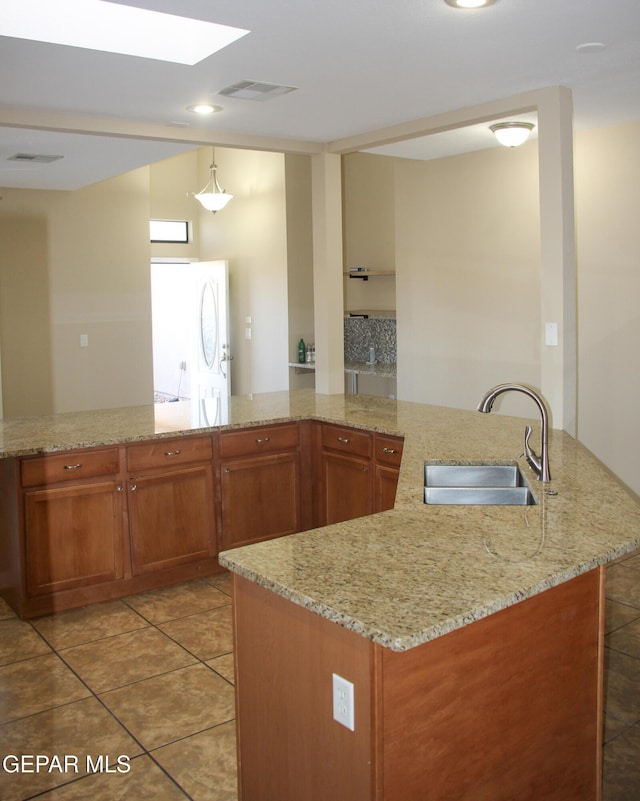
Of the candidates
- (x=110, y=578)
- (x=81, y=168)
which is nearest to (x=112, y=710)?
(x=110, y=578)

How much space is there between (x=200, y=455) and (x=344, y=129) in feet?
6.79

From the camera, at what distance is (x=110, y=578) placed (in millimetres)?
3932

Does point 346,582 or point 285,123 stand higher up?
point 285,123

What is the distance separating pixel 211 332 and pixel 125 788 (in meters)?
6.88

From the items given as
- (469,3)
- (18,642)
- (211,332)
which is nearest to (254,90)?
(469,3)

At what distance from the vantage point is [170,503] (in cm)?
407

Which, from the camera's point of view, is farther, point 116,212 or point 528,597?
point 116,212

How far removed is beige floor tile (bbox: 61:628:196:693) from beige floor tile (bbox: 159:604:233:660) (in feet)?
0.17

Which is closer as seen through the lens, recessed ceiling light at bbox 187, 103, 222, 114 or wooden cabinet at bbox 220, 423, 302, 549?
recessed ceiling light at bbox 187, 103, 222, 114

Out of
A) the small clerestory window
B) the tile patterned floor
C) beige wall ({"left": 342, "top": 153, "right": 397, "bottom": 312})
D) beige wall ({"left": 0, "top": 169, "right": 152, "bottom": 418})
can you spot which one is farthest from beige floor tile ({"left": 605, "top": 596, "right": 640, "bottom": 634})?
the small clerestory window

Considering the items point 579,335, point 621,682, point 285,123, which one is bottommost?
point 621,682

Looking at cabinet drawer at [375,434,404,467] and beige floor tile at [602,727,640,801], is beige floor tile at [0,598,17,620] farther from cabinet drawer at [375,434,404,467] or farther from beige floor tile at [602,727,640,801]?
beige floor tile at [602,727,640,801]

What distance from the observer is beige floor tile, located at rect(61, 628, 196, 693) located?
319 cm

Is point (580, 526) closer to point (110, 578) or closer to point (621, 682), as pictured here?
point (621, 682)
